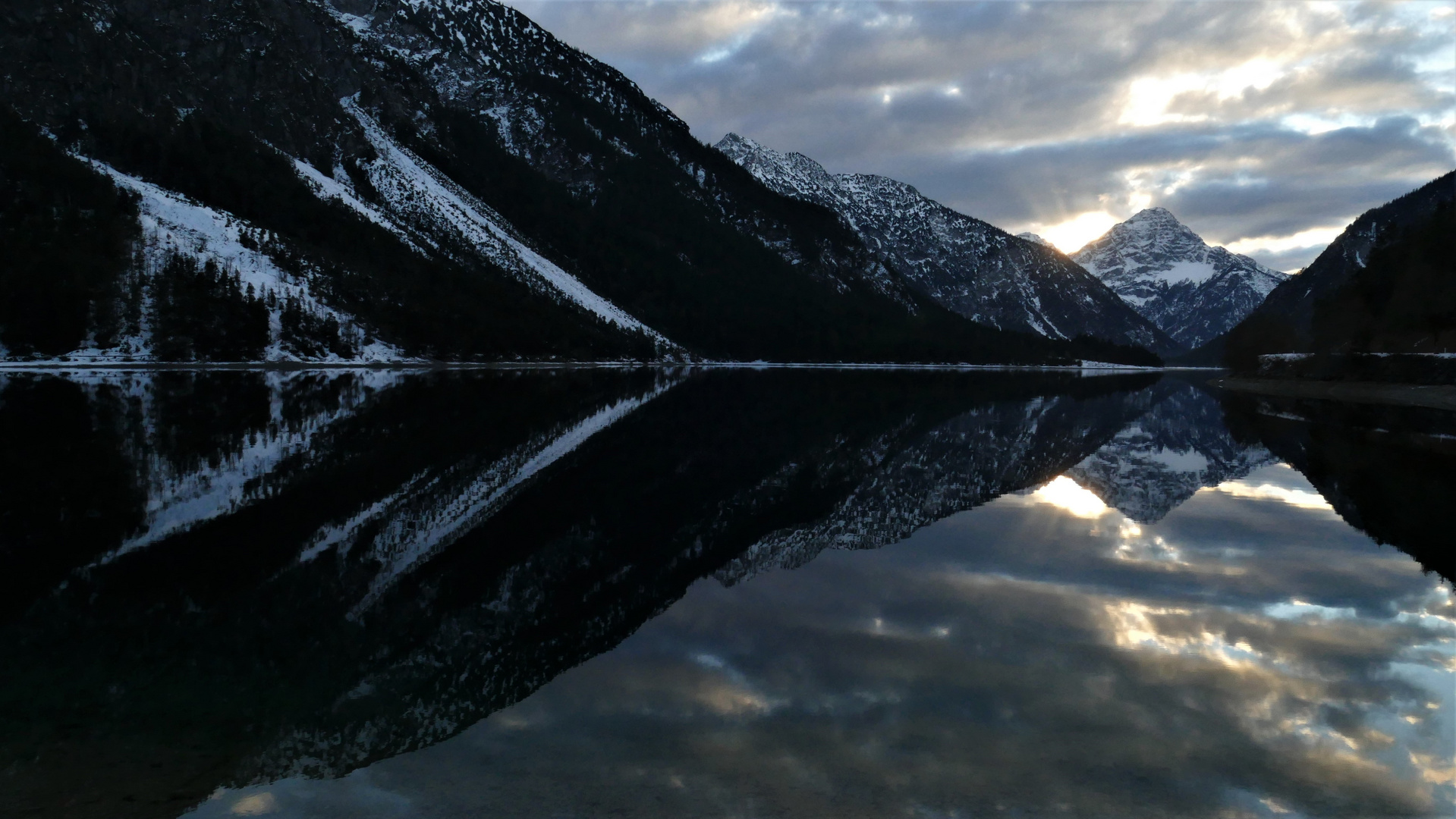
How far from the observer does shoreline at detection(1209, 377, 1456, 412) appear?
260 ft

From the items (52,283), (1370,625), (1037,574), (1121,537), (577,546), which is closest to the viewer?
(1370,625)

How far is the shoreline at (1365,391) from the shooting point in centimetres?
7919

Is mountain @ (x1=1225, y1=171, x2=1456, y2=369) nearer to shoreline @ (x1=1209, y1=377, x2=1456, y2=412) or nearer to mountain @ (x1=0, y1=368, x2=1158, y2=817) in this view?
shoreline @ (x1=1209, y1=377, x2=1456, y2=412)

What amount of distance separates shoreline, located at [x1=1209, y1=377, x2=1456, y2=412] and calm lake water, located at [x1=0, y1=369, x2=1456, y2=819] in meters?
57.4

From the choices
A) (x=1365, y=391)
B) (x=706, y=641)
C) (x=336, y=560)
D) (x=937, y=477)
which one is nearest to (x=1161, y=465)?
(x=937, y=477)

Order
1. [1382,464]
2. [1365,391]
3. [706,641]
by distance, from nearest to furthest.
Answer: [706,641] → [1382,464] → [1365,391]

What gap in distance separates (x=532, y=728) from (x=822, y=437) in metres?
38.6

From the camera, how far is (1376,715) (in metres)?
11.3

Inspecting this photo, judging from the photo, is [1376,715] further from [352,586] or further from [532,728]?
[352,586]

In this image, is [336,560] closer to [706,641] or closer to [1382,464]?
[706,641]

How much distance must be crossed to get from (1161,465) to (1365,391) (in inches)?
2769

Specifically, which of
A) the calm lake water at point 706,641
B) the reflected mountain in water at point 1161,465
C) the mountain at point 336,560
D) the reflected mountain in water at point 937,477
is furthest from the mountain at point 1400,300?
the calm lake water at point 706,641

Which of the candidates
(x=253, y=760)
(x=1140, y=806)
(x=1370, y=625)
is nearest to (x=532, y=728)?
(x=253, y=760)

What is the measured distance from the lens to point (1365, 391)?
9462 centimetres
